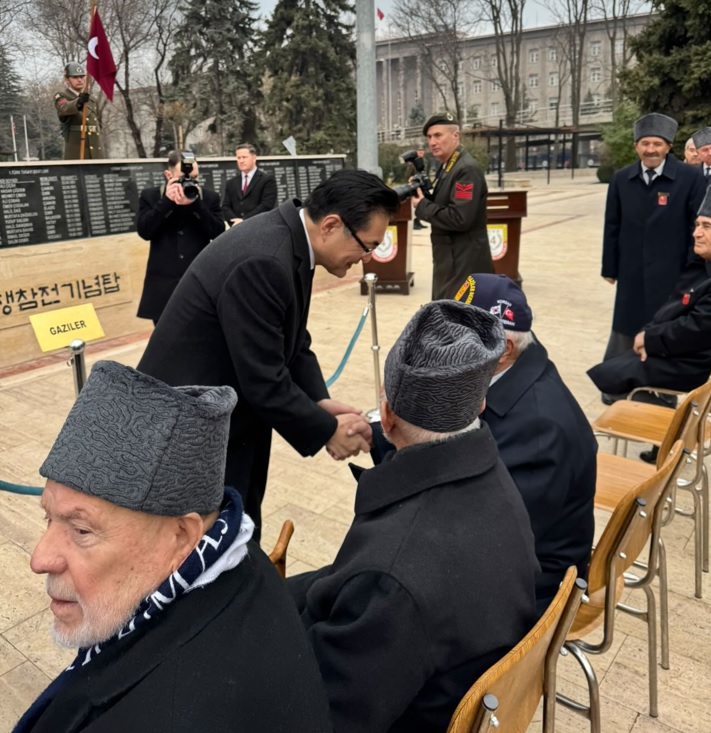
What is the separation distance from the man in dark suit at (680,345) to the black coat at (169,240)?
336 centimetres

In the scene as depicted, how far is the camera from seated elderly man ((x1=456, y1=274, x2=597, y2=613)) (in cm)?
210

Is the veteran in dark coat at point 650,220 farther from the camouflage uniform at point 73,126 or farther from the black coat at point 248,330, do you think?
the camouflage uniform at point 73,126

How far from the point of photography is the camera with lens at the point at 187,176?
5410 mm

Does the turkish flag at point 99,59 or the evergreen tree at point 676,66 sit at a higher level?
the evergreen tree at point 676,66

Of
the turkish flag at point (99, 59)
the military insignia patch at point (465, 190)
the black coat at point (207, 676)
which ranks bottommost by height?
the black coat at point (207, 676)

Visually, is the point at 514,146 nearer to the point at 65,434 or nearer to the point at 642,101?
the point at 642,101

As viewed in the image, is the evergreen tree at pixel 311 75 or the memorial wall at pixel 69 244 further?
the evergreen tree at pixel 311 75

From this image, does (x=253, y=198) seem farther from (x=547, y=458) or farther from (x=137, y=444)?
(x=137, y=444)

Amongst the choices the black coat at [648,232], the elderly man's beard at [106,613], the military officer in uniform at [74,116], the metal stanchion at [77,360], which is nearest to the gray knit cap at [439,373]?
the elderly man's beard at [106,613]

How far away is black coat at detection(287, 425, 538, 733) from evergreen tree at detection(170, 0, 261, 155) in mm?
32349

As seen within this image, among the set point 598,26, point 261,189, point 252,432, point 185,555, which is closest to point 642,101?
point 261,189

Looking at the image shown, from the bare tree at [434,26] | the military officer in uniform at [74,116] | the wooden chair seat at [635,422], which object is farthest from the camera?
the bare tree at [434,26]

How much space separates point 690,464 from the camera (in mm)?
4281

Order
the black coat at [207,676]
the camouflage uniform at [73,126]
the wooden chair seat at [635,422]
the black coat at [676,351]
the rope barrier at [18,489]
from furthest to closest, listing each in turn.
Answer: the camouflage uniform at [73,126] < the black coat at [676,351] < the wooden chair seat at [635,422] < the rope barrier at [18,489] < the black coat at [207,676]
